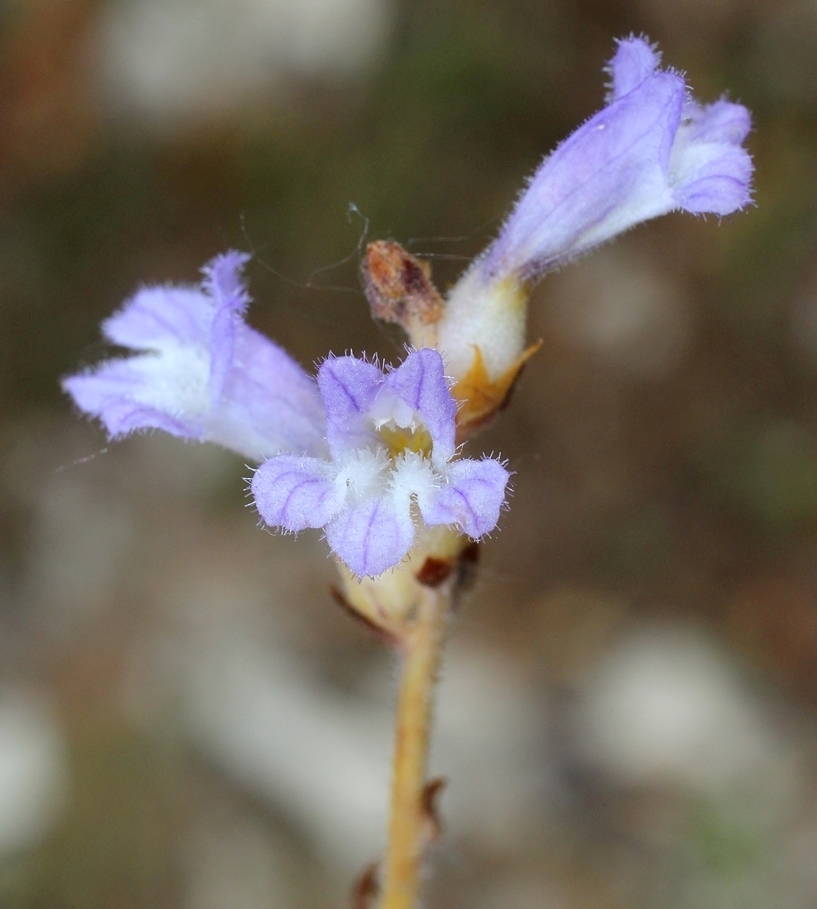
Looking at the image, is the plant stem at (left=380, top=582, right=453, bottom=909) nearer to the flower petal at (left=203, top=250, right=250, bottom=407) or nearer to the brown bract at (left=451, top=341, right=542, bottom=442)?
the brown bract at (left=451, top=341, right=542, bottom=442)

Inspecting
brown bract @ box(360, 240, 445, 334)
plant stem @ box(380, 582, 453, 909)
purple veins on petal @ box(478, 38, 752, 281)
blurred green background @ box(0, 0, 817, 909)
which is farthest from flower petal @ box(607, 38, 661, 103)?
blurred green background @ box(0, 0, 817, 909)

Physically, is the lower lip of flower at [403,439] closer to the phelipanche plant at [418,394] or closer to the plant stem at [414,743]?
the phelipanche plant at [418,394]

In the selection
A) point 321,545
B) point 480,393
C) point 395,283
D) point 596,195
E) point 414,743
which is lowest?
point 414,743

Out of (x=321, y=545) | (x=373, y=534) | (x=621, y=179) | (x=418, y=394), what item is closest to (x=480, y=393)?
(x=418, y=394)

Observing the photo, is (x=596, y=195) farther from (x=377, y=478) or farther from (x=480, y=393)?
(x=377, y=478)

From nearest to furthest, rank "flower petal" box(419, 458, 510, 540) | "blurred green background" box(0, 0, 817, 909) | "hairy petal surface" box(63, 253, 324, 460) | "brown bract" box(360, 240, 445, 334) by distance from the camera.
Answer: "flower petal" box(419, 458, 510, 540) < "brown bract" box(360, 240, 445, 334) < "hairy petal surface" box(63, 253, 324, 460) < "blurred green background" box(0, 0, 817, 909)

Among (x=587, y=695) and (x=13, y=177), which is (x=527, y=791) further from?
(x=13, y=177)
